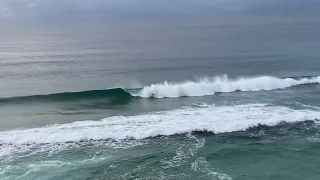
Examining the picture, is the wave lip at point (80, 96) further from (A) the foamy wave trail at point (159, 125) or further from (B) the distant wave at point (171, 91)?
(A) the foamy wave trail at point (159, 125)

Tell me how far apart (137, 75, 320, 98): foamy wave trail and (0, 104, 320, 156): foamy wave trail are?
6.15 m

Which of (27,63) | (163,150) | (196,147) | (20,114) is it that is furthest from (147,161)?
(27,63)

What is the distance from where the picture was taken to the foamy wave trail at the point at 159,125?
23.2 metres

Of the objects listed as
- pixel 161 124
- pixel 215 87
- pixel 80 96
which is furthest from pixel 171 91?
pixel 161 124

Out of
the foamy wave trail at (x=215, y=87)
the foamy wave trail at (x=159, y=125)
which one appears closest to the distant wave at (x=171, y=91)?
the foamy wave trail at (x=215, y=87)

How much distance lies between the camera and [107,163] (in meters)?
19.5

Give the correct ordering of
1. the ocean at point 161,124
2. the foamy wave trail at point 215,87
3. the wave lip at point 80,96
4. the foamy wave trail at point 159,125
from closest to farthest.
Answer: the ocean at point 161,124
the foamy wave trail at point 159,125
the wave lip at point 80,96
the foamy wave trail at point 215,87

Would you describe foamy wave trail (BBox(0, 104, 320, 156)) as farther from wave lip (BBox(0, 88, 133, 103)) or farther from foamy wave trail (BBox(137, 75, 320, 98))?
wave lip (BBox(0, 88, 133, 103))

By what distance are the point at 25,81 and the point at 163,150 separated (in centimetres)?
2871

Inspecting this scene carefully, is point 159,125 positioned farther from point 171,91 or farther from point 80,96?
point 80,96

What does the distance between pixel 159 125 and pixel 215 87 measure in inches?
514

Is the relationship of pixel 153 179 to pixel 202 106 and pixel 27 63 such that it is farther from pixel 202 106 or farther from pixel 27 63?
pixel 27 63

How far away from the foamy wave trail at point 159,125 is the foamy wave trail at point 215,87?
242 inches

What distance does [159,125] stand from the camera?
83.9 feet
